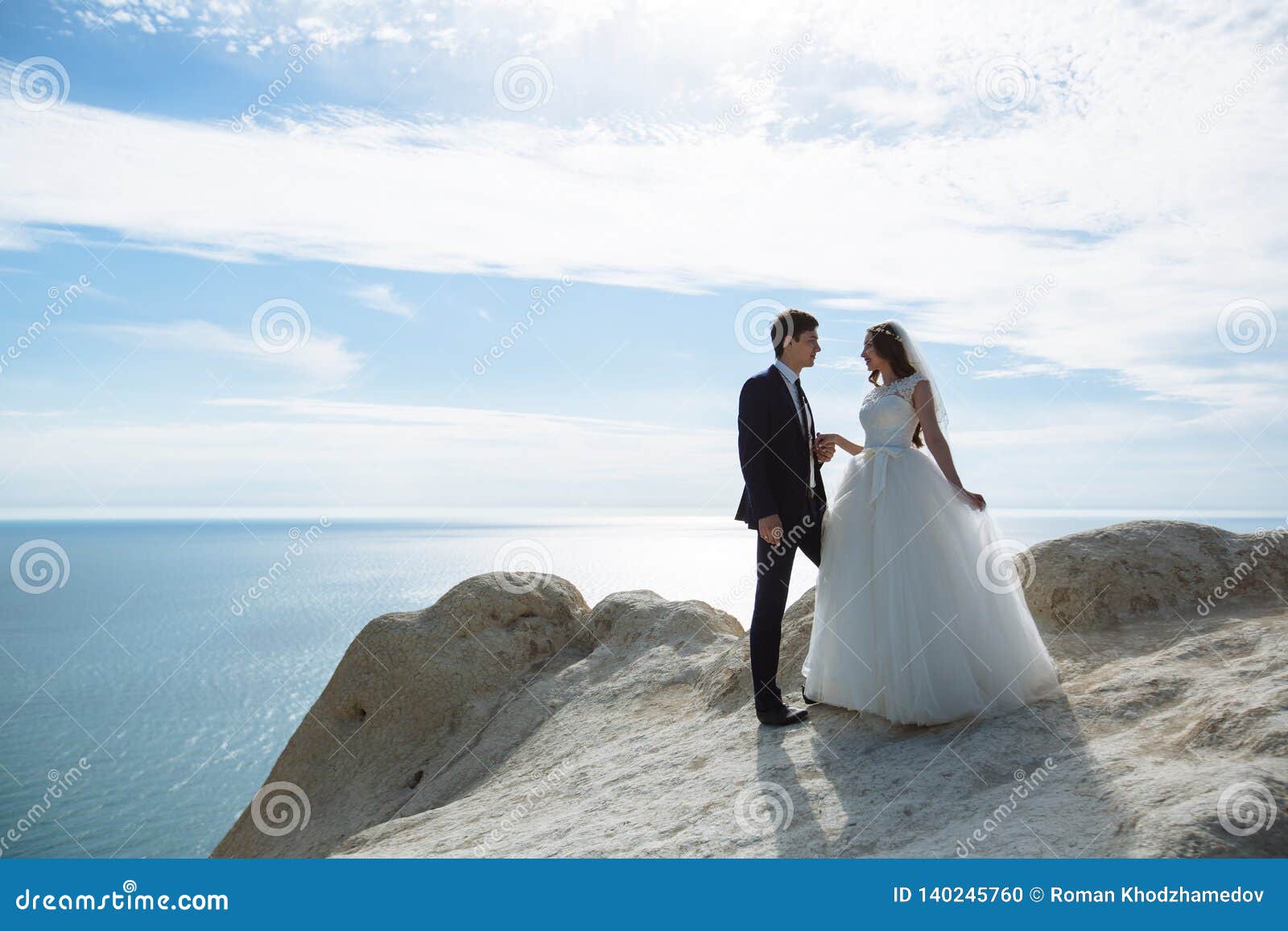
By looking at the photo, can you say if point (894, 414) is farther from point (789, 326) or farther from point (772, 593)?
point (772, 593)

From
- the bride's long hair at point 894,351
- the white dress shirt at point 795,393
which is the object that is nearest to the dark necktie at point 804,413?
the white dress shirt at point 795,393

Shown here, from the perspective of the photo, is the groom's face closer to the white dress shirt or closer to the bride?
the white dress shirt

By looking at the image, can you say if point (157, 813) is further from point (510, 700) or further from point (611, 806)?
point (611, 806)

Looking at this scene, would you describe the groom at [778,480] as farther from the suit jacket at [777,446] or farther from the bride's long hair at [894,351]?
the bride's long hair at [894,351]

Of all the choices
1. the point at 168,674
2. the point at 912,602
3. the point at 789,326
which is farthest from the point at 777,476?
the point at 168,674

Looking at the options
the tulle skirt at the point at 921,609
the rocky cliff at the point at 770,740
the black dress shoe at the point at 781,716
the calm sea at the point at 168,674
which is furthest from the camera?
the calm sea at the point at 168,674

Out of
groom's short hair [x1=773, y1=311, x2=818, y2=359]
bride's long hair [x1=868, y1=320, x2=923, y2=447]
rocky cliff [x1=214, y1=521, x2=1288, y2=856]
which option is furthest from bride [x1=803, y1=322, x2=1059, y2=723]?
groom's short hair [x1=773, y1=311, x2=818, y2=359]

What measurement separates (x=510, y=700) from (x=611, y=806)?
141 inches

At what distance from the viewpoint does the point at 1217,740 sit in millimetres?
4031

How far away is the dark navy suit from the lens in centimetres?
562

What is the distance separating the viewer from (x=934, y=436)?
5.41 m

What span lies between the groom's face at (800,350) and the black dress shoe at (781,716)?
240cm

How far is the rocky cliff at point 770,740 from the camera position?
377 cm
